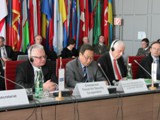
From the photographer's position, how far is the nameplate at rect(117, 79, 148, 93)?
10.0 ft

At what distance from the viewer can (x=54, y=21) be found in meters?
8.02

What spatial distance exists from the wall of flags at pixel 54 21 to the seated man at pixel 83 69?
4.02 metres

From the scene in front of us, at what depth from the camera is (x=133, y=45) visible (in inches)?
336

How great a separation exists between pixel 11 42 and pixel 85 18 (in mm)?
2190

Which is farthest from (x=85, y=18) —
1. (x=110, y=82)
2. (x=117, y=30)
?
(x=110, y=82)

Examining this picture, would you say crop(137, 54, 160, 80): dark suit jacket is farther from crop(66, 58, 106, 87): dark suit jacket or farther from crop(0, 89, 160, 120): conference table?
crop(0, 89, 160, 120): conference table

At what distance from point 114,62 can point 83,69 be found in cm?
61

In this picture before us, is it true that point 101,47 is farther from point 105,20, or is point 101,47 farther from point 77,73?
point 77,73

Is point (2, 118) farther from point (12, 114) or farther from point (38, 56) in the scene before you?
point (38, 56)

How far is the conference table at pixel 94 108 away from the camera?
2438mm

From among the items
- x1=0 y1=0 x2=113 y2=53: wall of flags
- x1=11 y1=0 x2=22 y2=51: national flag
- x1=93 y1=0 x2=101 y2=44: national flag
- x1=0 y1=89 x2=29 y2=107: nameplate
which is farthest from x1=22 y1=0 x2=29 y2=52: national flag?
x1=0 y1=89 x2=29 y2=107: nameplate

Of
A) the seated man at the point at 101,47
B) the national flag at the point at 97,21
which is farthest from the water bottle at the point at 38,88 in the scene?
the national flag at the point at 97,21

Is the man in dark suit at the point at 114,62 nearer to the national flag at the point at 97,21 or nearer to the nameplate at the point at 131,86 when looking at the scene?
the nameplate at the point at 131,86

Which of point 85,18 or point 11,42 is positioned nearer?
point 11,42
